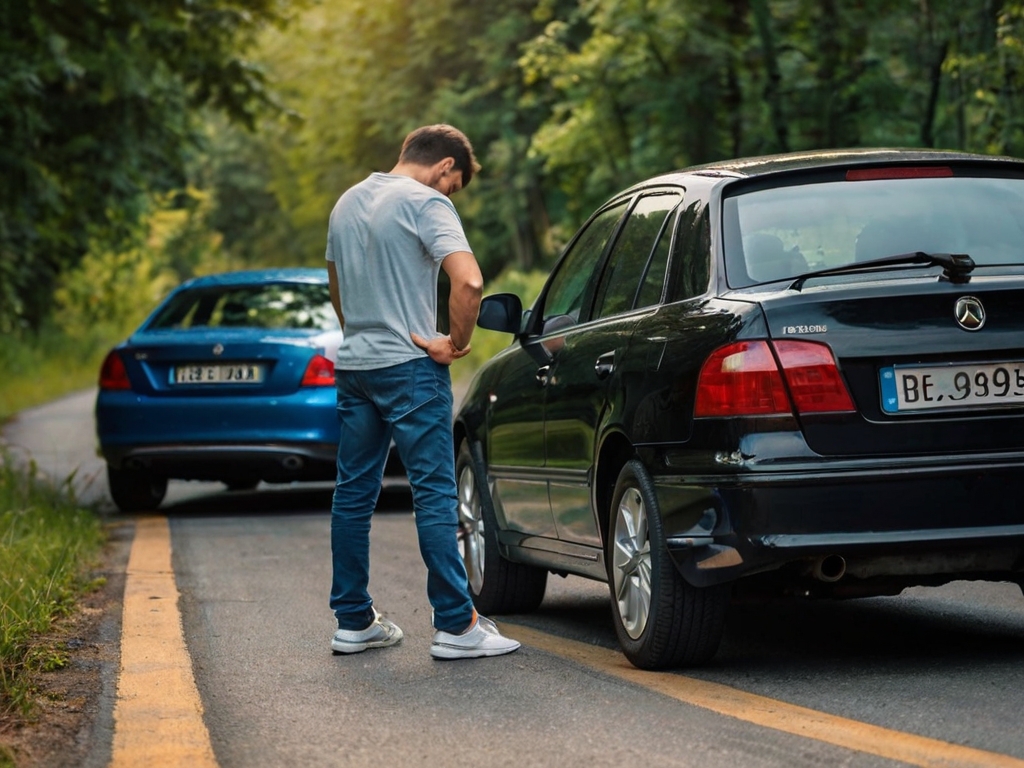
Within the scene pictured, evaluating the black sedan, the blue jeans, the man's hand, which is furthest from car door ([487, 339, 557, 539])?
the man's hand

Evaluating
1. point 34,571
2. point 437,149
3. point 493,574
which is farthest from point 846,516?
point 34,571

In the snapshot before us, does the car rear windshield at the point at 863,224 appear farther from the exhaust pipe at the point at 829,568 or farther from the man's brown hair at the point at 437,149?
the man's brown hair at the point at 437,149

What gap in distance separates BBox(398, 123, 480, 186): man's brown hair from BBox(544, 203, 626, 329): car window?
0.76 m

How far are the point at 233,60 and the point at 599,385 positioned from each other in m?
12.9

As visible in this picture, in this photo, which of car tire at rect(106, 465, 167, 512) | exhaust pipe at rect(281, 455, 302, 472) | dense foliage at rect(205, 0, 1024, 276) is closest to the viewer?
exhaust pipe at rect(281, 455, 302, 472)

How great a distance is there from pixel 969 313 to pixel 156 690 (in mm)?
2653

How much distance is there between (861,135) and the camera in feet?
63.1

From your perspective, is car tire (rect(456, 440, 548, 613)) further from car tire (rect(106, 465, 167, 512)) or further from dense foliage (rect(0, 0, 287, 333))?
dense foliage (rect(0, 0, 287, 333))

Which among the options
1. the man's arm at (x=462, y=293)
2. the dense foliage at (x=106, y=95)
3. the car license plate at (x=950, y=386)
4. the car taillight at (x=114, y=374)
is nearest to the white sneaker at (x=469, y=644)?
the man's arm at (x=462, y=293)

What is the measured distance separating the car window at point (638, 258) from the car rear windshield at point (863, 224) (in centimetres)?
39

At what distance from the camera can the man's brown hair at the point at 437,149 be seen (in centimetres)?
641

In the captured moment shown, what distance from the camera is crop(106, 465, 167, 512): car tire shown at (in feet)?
40.8

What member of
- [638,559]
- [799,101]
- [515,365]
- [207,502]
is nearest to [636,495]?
[638,559]

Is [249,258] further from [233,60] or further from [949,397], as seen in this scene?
[949,397]
